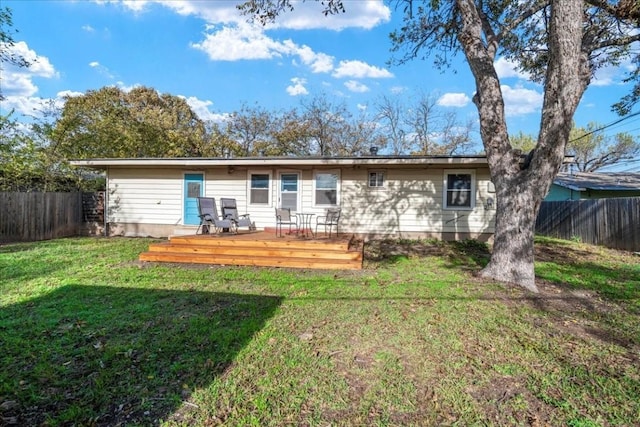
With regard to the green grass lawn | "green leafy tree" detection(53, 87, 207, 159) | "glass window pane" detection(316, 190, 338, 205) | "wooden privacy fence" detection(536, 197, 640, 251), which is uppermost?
"green leafy tree" detection(53, 87, 207, 159)

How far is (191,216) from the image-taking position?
10352 millimetres

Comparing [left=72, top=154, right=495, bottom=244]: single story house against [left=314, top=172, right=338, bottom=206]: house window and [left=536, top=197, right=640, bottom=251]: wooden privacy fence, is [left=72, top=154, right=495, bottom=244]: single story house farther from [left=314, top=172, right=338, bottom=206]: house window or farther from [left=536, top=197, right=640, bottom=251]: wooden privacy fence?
[left=536, top=197, right=640, bottom=251]: wooden privacy fence

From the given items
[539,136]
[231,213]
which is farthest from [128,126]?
[539,136]

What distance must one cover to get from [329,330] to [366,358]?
64 cm

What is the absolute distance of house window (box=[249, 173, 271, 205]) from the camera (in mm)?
9953

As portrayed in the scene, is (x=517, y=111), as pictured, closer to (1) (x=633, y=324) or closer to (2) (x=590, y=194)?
(2) (x=590, y=194)

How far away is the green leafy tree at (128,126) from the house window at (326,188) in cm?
1111

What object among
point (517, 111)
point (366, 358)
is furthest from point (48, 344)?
point (517, 111)

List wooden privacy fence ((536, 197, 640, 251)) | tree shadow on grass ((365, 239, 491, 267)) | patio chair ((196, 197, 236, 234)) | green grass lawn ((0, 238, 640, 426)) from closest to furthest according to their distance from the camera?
green grass lawn ((0, 238, 640, 426)), tree shadow on grass ((365, 239, 491, 267)), patio chair ((196, 197, 236, 234)), wooden privacy fence ((536, 197, 640, 251))

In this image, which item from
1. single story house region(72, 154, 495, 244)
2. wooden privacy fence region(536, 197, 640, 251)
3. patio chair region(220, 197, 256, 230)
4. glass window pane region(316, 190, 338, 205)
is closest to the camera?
patio chair region(220, 197, 256, 230)

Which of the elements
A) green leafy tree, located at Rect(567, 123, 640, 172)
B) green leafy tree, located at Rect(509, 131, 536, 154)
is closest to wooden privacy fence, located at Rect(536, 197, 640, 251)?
green leafy tree, located at Rect(509, 131, 536, 154)

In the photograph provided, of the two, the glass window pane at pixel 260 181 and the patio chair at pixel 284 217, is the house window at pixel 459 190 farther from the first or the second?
the glass window pane at pixel 260 181

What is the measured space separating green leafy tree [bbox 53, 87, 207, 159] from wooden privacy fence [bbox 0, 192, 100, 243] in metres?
4.16

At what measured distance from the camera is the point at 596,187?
14.3 metres
